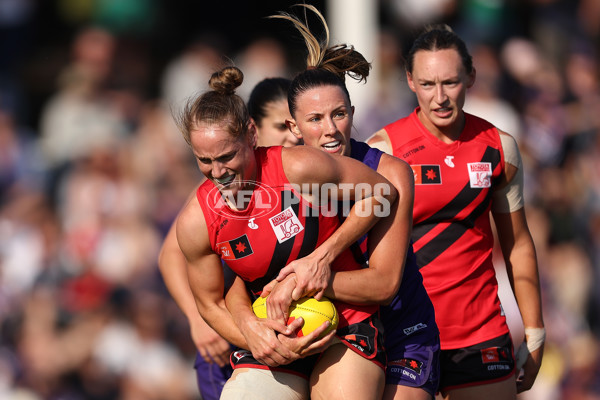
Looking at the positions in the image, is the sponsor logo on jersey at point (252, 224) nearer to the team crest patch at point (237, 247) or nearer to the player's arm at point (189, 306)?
the team crest patch at point (237, 247)

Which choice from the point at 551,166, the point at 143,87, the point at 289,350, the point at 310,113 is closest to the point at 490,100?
the point at 551,166

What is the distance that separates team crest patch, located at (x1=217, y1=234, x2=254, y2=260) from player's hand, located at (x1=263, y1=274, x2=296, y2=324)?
0.72 ft

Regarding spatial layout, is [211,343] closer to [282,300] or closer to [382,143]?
[282,300]

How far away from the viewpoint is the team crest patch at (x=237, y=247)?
384 cm

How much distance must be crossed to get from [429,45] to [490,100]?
4856 mm

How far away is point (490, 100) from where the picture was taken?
9266 millimetres

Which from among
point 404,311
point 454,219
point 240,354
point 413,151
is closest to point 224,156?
point 240,354

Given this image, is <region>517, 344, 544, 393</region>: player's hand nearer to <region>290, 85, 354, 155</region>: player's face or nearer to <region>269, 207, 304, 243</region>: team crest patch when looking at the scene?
<region>290, 85, 354, 155</region>: player's face

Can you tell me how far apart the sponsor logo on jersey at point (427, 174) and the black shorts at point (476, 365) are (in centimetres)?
87

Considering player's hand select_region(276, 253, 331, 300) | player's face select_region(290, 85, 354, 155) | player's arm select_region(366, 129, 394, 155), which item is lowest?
player's hand select_region(276, 253, 331, 300)

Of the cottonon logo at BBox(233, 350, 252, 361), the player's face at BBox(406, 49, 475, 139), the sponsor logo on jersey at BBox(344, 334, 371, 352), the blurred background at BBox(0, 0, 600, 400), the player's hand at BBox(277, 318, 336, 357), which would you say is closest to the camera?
the player's hand at BBox(277, 318, 336, 357)

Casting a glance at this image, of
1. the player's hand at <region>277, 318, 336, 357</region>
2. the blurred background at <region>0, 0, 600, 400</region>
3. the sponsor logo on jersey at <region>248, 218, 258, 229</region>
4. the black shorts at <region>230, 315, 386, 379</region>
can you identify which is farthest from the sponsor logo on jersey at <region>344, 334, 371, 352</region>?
the blurred background at <region>0, 0, 600, 400</region>

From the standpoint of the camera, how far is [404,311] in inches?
164

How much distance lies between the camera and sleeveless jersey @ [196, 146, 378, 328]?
3816 millimetres
